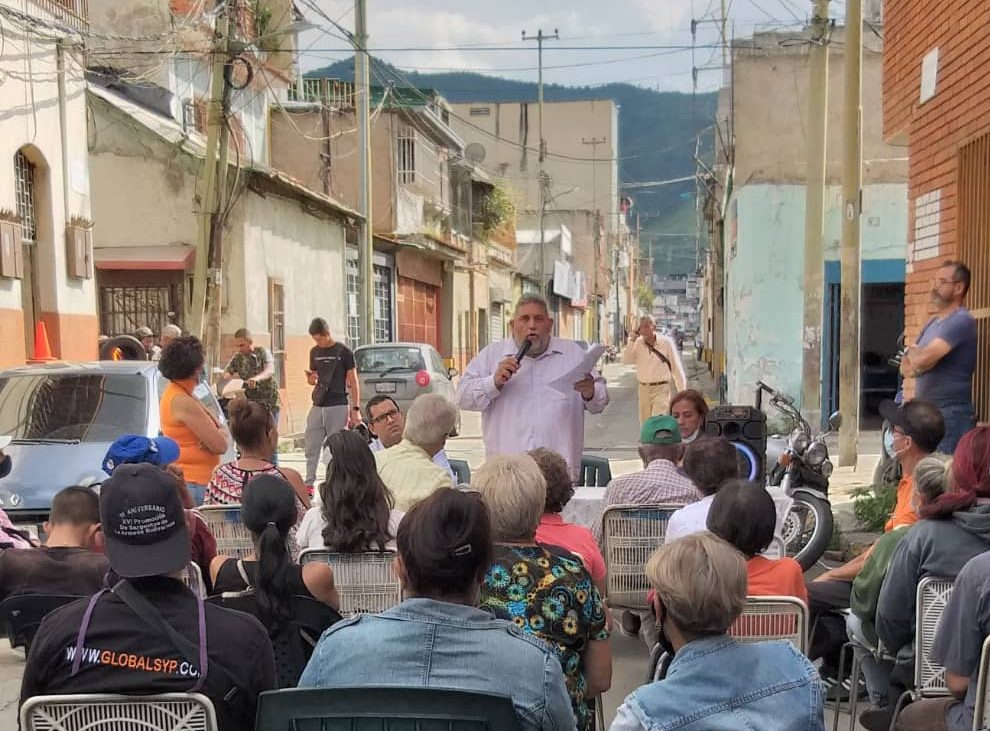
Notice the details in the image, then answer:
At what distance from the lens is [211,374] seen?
1362cm

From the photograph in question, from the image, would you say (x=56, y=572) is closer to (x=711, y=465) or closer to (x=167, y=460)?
(x=167, y=460)

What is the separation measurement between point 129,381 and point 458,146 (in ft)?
90.0

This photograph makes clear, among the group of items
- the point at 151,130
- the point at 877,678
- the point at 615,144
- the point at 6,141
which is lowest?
the point at 877,678

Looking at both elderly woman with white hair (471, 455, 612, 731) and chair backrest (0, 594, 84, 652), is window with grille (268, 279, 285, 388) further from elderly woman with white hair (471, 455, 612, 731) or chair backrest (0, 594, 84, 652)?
elderly woman with white hair (471, 455, 612, 731)

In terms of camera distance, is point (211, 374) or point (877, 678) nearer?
point (877, 678)

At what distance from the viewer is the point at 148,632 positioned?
2.48 m

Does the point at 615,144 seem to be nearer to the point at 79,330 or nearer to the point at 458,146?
the point at 458,146

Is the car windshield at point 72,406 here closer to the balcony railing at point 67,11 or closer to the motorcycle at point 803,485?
the motorcycle at point 803,485

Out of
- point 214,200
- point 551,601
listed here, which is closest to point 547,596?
point 551,601

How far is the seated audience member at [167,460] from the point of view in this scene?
4227 mm

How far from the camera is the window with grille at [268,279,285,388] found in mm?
18562

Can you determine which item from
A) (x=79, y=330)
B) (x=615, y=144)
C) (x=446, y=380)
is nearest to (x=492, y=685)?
(x=79, y=330)

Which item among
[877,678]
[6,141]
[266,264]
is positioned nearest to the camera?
[877,678]

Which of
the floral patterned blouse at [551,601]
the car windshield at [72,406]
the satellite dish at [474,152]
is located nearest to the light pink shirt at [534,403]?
the floral patterned blouse at [551,601]
